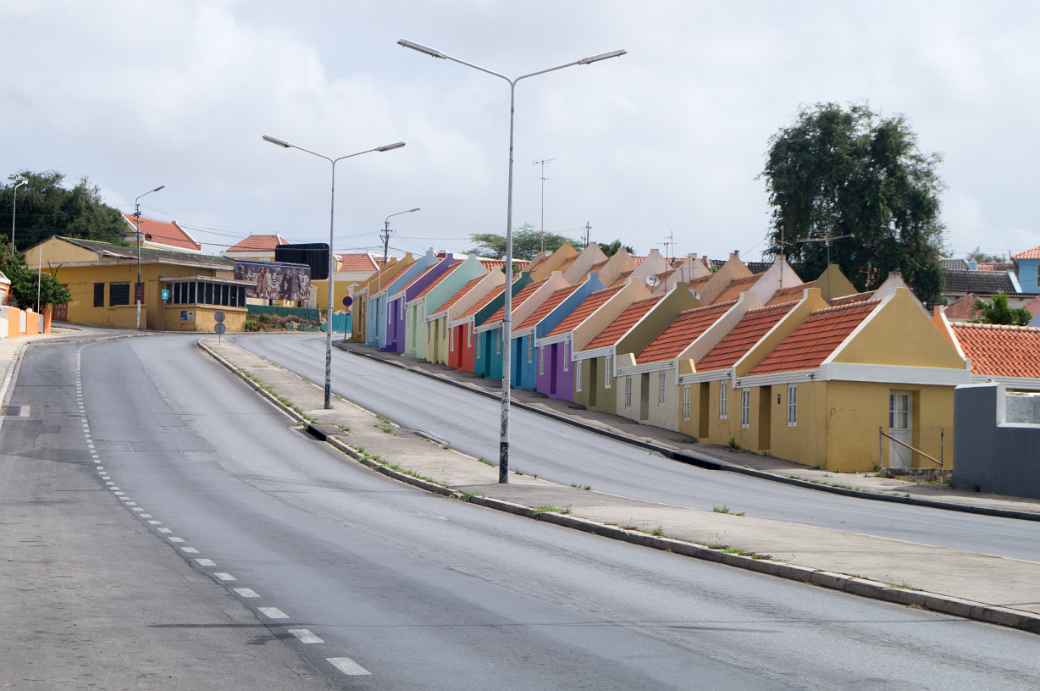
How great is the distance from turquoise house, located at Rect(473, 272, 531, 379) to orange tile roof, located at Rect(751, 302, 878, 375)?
86.3ft

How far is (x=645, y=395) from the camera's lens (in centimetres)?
5778

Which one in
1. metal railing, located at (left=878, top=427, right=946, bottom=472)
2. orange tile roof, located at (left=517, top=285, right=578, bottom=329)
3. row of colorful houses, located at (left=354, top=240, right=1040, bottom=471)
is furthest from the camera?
orange tile roof, located at (left=517, top=285, right=578, bottom=329)

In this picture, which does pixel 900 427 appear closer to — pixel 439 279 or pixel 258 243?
pixel 439 279

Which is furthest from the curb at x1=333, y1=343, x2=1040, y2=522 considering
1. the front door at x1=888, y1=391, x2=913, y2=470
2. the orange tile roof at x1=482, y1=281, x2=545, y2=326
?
the front door at x1=888, y1=391, x2=913, y2=470

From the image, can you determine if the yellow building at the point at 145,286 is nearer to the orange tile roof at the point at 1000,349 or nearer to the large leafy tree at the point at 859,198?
the large leafy tree at the point at 859,198

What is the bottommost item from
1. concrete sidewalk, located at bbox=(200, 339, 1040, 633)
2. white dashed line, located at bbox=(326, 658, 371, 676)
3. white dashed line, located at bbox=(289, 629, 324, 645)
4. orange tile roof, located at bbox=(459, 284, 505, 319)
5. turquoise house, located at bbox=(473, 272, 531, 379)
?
concrete sidewalk, located at bbox=(200, 339, 1040, 633)

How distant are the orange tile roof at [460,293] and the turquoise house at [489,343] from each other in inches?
254

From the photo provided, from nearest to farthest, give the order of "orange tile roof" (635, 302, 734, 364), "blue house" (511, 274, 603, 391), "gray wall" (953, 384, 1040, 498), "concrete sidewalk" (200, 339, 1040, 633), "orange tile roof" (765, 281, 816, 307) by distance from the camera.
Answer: "concrete sidewalk" (200, 339, 1040, 633) → "gray wall" (953, 384, 1040, 498) → "orange tile roof" (635, 302, 734, 364) → "orange tile roof" (765, 281, 816, 307) → "blue house" (511, 274, 603, 391)

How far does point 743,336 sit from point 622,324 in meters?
10.6

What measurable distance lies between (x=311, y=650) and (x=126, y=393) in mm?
48832

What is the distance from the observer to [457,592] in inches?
542

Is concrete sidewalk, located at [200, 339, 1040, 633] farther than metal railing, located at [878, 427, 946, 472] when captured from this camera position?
No

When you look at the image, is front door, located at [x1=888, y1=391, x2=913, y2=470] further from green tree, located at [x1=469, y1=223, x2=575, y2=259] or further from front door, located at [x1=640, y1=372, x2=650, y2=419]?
green tree, located at [x1=469, y1=223, x2=575, y2=259]

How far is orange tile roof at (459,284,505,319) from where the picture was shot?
79.8m
